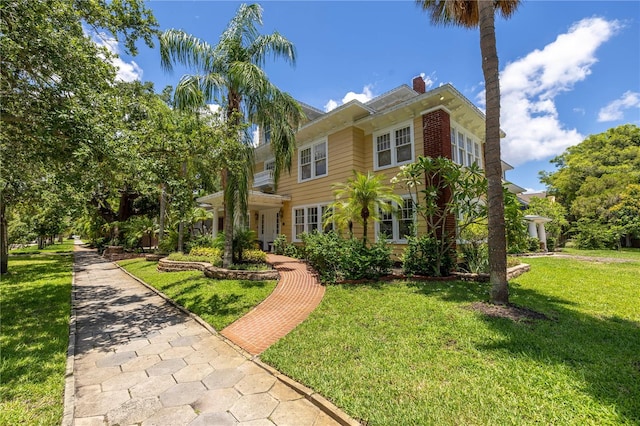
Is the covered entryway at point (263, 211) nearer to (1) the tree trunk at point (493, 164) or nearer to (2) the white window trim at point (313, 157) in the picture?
(2) the white window trim at point (313, 157)

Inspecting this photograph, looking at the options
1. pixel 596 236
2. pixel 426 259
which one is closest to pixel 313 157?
pixel 426 259

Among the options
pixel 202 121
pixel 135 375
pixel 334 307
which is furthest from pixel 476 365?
pixel 202 121

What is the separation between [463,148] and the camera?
487 inches

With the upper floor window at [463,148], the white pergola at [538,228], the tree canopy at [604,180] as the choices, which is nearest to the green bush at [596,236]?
the tree canopy at [604,180]

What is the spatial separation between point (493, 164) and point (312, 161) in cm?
947

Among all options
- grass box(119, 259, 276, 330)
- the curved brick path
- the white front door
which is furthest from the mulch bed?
the white front door

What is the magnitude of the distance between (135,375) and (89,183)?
16.4 feet

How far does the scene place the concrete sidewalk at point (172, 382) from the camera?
9.66 ft

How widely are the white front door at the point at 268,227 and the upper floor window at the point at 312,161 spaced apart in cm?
319

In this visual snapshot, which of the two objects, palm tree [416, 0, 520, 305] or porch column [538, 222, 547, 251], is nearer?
palm tree [416, 0, 520, 305]

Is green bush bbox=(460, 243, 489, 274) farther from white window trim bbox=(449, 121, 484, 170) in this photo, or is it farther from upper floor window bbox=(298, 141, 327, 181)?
upper floor window bbox=(298, 141, 327, 181)

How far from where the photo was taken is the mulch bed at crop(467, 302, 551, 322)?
535 cm

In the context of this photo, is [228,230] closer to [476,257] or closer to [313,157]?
[313,157]

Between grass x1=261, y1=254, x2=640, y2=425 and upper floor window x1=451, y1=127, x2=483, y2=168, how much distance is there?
676 cm
